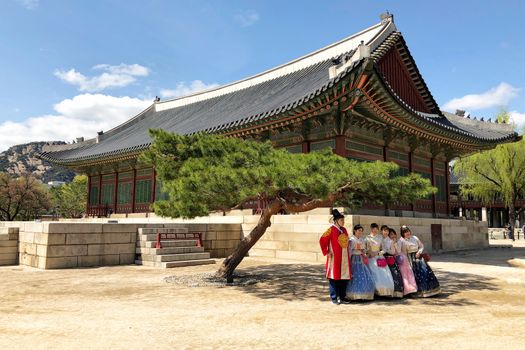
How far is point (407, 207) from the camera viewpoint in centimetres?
1636

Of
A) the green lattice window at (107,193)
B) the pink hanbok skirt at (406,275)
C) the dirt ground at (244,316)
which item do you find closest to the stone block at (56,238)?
the dirt ground at (244,316)

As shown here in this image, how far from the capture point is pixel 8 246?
11570 millimetres

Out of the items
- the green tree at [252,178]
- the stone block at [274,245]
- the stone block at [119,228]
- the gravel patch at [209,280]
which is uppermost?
the green tree at [252,178]

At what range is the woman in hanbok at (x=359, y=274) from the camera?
260 inches

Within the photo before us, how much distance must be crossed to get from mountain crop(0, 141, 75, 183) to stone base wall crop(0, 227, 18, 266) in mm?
121163

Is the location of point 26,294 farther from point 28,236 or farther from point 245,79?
point 245,79

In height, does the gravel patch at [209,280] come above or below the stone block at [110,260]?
below

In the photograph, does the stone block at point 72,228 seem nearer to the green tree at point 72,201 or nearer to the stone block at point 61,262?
the stone block at point 61,262

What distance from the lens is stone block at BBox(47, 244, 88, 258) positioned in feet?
34.1

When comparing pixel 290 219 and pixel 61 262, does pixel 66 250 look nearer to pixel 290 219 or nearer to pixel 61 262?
pixel 61 262

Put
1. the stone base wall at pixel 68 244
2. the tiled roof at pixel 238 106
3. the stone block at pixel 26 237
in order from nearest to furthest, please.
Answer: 1. the stone base wall at pixel 68 244
2. the stone block at pixel 26 237
3. the tiled roof at pixel 238 106

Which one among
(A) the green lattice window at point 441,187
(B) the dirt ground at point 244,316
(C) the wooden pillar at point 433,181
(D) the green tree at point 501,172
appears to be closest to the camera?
(B) the dirt ground at point 244,316

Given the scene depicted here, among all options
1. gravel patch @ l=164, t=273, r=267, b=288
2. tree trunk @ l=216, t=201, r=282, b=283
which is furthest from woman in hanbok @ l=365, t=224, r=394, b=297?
gravel patch @ l=164, t=273, r=267, b=288

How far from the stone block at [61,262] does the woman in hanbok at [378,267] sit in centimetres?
790
